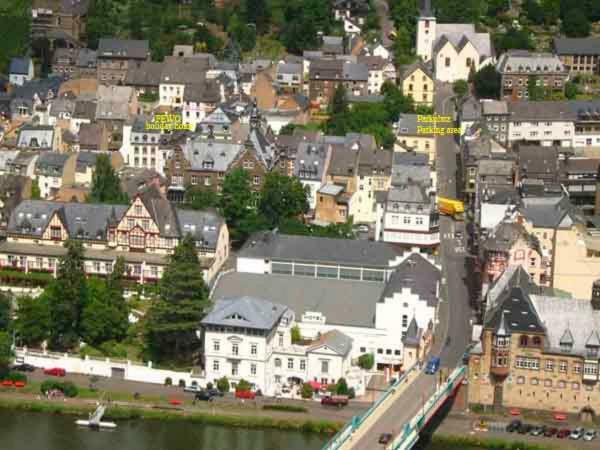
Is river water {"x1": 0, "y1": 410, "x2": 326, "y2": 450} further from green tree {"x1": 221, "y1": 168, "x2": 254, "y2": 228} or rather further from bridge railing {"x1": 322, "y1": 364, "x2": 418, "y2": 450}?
green tree {"x1": 221, "y1": 168, "x2": 254, "y2": 228}

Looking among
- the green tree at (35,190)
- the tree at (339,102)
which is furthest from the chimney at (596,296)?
the tree at (339,102)

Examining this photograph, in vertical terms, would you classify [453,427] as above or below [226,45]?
below

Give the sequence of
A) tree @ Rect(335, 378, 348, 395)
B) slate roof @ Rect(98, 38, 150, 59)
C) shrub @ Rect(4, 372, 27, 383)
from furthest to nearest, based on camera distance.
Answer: slate roof @ Rect(98, 38, 150, 59) → shrub @ Rect(4, 372, 27, 383) → tree @ Rect(335, 378, 348, 395)

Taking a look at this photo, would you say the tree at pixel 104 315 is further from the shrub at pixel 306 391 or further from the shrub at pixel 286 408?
the shrub at pixel 306 391

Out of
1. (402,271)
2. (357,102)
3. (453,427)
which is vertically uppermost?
(357,102)

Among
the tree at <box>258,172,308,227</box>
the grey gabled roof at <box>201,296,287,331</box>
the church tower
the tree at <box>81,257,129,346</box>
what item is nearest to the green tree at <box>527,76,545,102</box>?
the church tower

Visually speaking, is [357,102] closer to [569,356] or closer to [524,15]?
[524,15]

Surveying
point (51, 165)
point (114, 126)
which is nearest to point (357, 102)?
point (114, 126)
